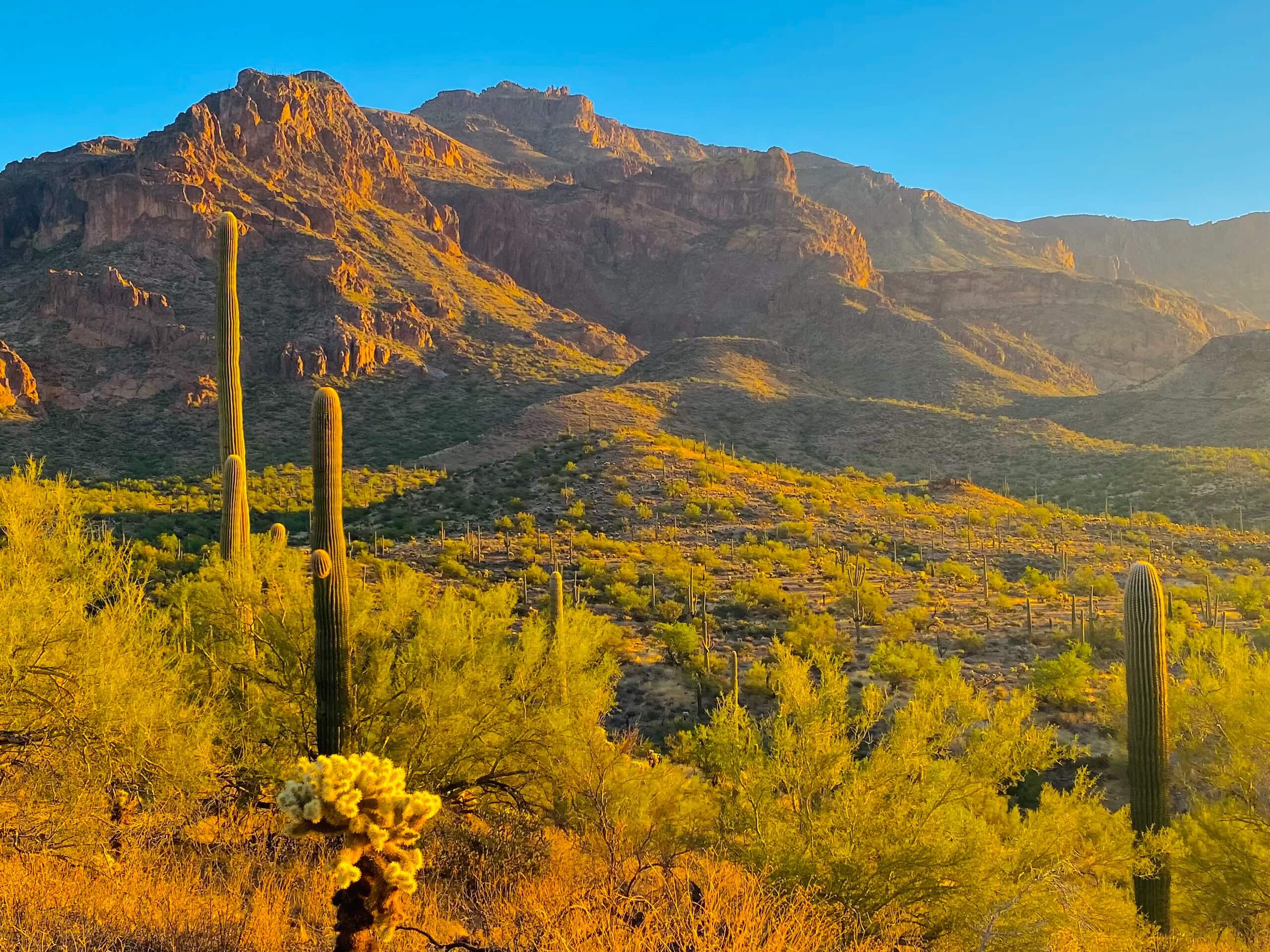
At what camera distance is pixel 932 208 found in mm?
159500

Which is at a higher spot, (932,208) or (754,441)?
(932,208)

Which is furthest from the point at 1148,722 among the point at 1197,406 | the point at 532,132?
the point at 532,132

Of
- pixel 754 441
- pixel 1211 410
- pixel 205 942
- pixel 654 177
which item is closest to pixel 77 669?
pixel 205 942

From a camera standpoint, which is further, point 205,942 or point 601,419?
point 601,419

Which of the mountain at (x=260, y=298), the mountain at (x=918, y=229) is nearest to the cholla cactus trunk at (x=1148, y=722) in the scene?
the mountain at (x=260, y=298)

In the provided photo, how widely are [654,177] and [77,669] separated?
434 feet

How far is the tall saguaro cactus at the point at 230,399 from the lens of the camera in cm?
1070

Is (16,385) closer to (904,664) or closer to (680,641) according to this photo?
(680,641)

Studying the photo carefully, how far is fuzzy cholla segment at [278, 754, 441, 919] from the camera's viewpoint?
14.0 ft

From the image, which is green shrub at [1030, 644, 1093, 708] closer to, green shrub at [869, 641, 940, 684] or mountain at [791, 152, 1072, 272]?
green shrub at [869, 641, 940, 684]

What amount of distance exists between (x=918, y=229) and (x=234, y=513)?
525ft

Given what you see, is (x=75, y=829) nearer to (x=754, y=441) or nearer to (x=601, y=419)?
(x=601, y=419)

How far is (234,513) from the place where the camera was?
10734 mm

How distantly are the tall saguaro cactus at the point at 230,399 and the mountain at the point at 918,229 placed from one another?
134782 millimetres
